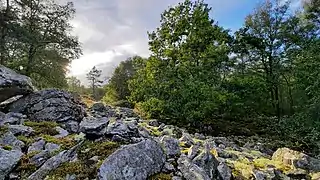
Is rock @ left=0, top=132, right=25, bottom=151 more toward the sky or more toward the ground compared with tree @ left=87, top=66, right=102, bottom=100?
more toward the ground

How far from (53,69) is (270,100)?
1454 centimetres

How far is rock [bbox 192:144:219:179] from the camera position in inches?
260

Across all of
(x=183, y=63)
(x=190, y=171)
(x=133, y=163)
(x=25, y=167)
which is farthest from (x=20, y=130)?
(x=183, y=63)

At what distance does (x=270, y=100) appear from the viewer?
21.2 m

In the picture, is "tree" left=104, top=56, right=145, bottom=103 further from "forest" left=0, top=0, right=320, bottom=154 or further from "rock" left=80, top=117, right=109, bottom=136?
"rock" left=80, top=117, right=109, bottom=136

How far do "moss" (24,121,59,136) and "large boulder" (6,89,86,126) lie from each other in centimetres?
78

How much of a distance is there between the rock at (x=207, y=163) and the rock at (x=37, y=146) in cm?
370

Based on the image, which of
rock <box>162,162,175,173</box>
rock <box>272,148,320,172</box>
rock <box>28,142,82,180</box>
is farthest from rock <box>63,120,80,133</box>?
rock <box>272,148,320,172</box>

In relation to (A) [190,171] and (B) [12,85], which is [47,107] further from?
(A) [190,171]

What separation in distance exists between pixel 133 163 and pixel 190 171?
1243mm

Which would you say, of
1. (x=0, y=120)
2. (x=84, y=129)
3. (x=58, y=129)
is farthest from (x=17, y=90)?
(x=84, y=129)

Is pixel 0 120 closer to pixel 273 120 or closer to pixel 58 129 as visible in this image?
pixel 58 129

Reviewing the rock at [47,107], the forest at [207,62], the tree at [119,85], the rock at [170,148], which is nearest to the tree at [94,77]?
the tree at [119,85]

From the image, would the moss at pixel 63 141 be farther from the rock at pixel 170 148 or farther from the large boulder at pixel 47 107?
the large boulder at pixel 47 107
